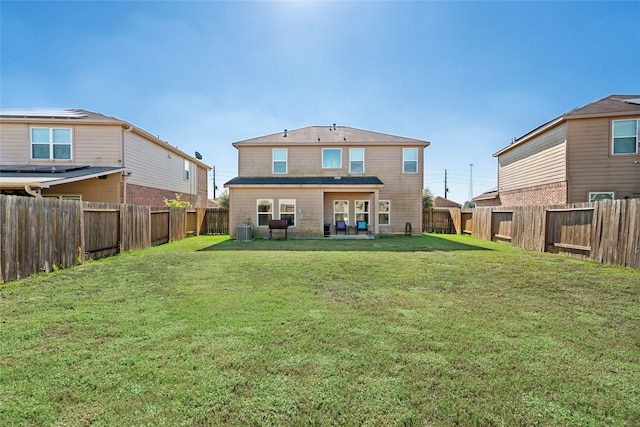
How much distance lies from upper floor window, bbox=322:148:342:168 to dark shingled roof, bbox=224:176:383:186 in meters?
0.89

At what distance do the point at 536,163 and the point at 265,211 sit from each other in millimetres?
15898

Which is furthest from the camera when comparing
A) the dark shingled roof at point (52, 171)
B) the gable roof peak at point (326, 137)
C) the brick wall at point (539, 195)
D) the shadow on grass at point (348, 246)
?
the gable roof peak at point (326, 137)

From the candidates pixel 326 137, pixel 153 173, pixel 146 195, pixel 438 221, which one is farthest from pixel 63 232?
pixel 438 221

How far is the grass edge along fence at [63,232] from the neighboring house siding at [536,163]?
19.5 metres

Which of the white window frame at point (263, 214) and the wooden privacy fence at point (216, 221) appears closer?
the white window frame at point (263, 214)

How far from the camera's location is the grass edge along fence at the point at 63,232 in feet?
19.2

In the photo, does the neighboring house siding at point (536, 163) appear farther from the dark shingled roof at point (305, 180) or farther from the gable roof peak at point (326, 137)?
the dark shingled roof at point (305, 180)

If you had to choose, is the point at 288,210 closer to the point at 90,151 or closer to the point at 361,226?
the point at 361,226

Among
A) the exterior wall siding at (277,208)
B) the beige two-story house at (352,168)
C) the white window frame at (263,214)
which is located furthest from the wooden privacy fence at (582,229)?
the white window frame at (263,214)

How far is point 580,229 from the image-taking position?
9.23 m

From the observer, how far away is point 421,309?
4.38m

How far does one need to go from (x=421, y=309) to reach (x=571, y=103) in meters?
18.5

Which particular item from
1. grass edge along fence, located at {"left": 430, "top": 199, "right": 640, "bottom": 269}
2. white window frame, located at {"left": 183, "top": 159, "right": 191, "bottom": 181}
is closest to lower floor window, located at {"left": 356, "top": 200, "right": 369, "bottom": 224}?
grass edge along fence, located at {"left": 430, "top": 199, "right": 640, "bottom": 269}

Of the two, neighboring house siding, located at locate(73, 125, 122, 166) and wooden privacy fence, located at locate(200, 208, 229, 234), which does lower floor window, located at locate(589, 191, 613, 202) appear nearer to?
wooden privacy fence, located at locate(200, 208, 229, 234)
